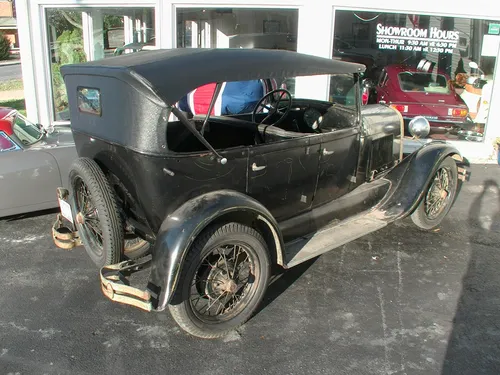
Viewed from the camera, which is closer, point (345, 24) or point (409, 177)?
point (409, 177)

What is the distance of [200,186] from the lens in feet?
10.3

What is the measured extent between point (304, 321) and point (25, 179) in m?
3.04

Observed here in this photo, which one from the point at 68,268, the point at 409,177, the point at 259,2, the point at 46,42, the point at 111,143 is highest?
the point at 259,2

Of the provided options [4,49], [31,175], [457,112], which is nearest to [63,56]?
[31,175]

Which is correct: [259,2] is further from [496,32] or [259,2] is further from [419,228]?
[419,228]

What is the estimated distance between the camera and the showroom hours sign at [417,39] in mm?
7613

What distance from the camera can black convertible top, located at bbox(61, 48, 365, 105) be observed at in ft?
9.43

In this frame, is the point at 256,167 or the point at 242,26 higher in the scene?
the point at 242,26

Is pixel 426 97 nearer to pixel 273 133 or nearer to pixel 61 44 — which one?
pixel 273 133

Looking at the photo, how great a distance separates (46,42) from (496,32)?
7.28 metres

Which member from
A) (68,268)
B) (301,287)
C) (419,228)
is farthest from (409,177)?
(68,268)

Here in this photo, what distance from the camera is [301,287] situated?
151 inches

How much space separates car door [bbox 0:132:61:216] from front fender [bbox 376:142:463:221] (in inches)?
128

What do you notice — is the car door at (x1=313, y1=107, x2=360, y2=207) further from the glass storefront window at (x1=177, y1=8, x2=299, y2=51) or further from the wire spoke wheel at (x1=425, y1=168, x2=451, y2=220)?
the glass storefront window at (x1=177, y1=8, x2=299, y2=51)
